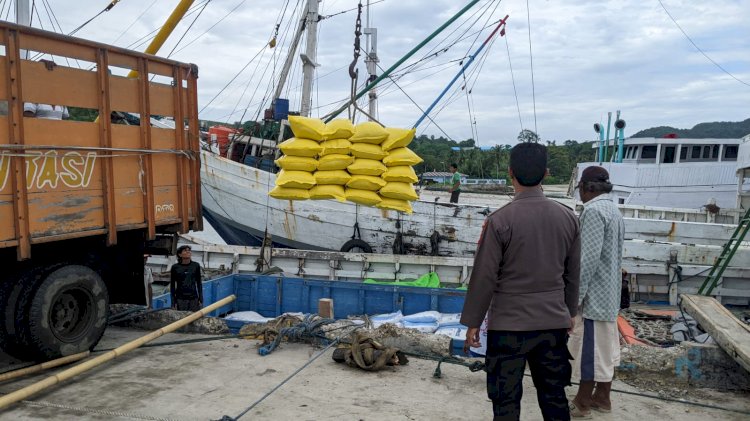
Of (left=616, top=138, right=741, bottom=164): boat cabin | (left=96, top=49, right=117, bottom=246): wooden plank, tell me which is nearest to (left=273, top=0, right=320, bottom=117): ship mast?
(left=96, top=49, right=117, bottom=246): wooden plank

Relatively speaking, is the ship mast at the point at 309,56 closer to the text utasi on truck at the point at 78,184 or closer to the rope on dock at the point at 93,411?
the text utasi on truck at the point at 78,184

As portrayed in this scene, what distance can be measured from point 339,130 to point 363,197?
0.86 metres

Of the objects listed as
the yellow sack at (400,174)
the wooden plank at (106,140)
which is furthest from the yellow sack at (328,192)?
the wooden plank at (106,140)

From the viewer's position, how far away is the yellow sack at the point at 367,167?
22.3 feet

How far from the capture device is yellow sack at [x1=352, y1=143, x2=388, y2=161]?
6.78 metres

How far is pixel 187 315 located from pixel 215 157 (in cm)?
884

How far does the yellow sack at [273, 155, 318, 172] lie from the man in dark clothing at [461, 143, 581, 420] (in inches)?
165

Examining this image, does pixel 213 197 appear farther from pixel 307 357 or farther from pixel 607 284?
pixel 607 284

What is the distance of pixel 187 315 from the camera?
20.0ft

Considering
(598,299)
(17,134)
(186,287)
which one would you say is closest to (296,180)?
(186,287)

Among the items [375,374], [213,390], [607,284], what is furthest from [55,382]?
[607,284]

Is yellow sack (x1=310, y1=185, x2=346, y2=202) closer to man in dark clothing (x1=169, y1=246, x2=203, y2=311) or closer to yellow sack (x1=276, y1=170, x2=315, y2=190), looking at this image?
yellow sack (x1=276, y1=170, x2=315, y2=190)

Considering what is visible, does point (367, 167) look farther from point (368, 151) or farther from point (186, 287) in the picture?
point (186, 287)

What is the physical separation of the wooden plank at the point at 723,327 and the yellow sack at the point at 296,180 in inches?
168
